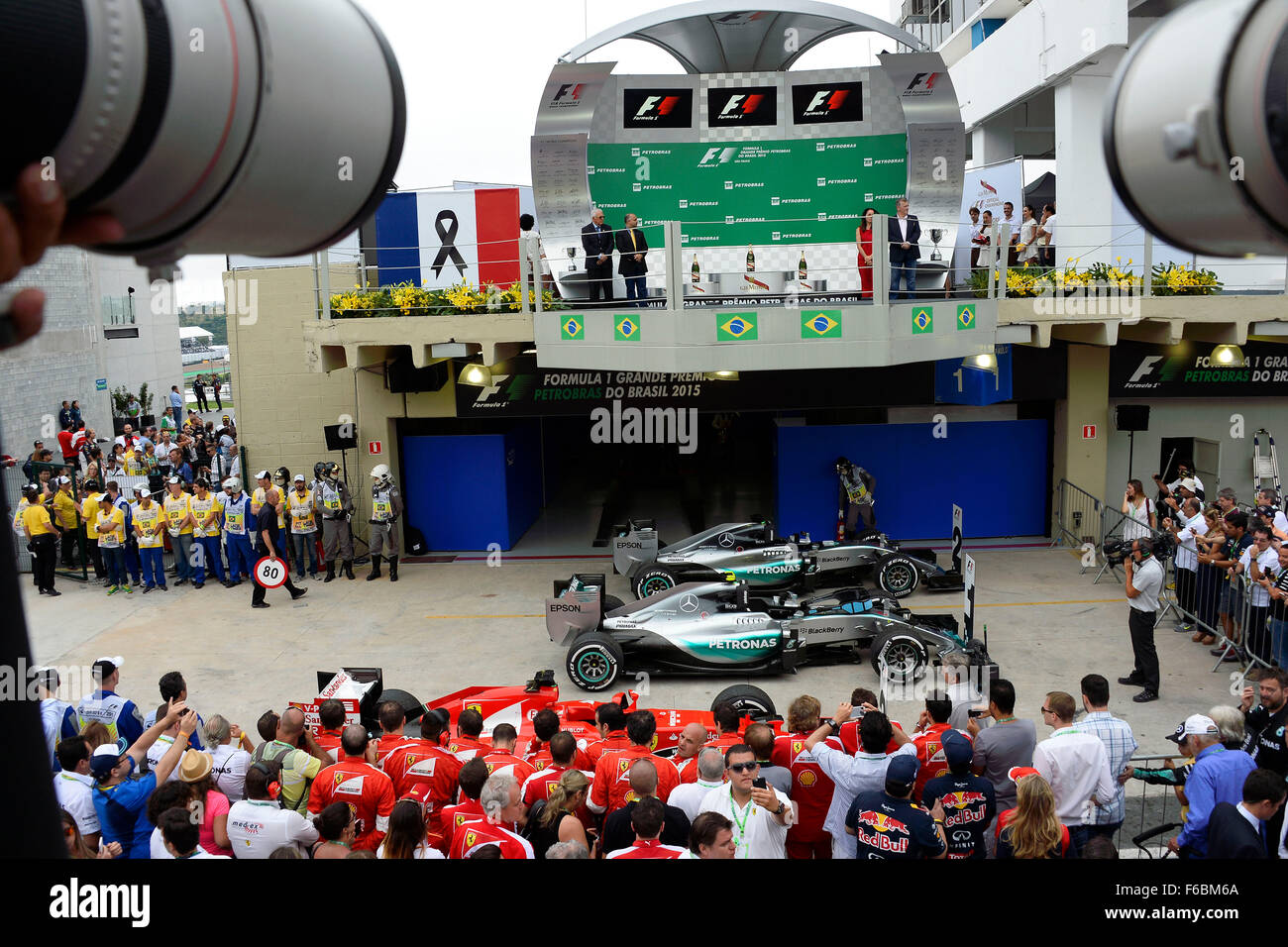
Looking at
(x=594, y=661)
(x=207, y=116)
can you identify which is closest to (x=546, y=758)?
(x=594, y=661)

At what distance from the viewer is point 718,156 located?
17422mm

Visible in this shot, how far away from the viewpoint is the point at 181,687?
7469 millimetres

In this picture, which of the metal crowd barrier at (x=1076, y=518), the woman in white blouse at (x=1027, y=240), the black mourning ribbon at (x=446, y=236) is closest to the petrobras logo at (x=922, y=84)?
the woman in white blouse at (x=1027, y=240)

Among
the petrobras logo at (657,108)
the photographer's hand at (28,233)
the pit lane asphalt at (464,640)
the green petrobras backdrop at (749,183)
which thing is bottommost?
the pit lane asphalt at (464,640)

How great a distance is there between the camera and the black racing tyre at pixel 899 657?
1098cm

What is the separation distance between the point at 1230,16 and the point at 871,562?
12.9 m

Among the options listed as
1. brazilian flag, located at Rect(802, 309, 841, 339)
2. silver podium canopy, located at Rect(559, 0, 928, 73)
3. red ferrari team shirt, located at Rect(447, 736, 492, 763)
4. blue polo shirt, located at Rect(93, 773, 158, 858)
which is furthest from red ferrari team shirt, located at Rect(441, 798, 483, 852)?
silver podium canopy, located at Rect(559, 0, 928, 73)

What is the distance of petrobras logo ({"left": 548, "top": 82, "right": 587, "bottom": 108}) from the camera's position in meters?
16.4

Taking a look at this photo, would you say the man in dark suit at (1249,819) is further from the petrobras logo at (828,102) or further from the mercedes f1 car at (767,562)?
the petrobras logo at (828,102)

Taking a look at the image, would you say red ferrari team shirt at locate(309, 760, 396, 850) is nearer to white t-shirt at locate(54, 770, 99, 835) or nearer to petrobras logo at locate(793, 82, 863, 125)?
white t-shirt at locate(54, 770, 99, 835)

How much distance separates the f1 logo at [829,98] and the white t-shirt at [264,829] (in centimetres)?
1459

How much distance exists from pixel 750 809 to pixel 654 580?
850cm
